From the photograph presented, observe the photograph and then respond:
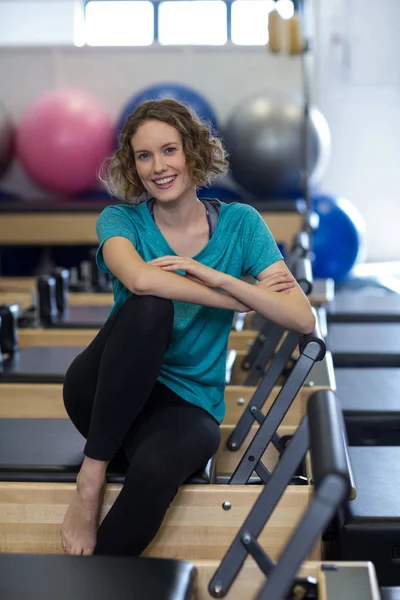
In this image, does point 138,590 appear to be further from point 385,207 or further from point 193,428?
point 385,207

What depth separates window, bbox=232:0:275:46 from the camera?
27.5 feet

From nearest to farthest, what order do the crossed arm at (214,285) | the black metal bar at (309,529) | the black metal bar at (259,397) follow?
the black metal bar at (309,529) → the crossed arm at (214,285) → the black metal bar at (259,397)

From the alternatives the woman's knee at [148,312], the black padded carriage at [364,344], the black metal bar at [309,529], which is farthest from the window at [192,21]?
the black metal bar at [309,529]

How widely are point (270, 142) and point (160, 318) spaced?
380 cm

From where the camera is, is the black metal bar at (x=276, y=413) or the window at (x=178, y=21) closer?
the black metal bar at (x=276, y=413)

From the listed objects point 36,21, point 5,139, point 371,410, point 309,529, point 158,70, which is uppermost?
point 36,21

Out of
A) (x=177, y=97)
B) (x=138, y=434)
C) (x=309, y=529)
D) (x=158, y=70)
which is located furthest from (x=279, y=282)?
(x=158, y=70)

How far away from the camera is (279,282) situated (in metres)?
1.68

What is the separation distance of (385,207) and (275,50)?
3553 millimetres

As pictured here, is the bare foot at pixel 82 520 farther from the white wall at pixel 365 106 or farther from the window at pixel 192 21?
the window at pixel 192 21

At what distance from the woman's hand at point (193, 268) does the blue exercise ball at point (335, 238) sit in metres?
3.88

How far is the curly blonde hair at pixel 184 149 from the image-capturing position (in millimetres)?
1730

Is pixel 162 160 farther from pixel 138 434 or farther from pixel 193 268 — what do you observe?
pixel 138 434

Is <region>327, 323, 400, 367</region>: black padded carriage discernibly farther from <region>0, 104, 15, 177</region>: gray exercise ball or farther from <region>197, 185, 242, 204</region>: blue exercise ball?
<region>0, 104, 15, 177</region>: gray exercise ball
